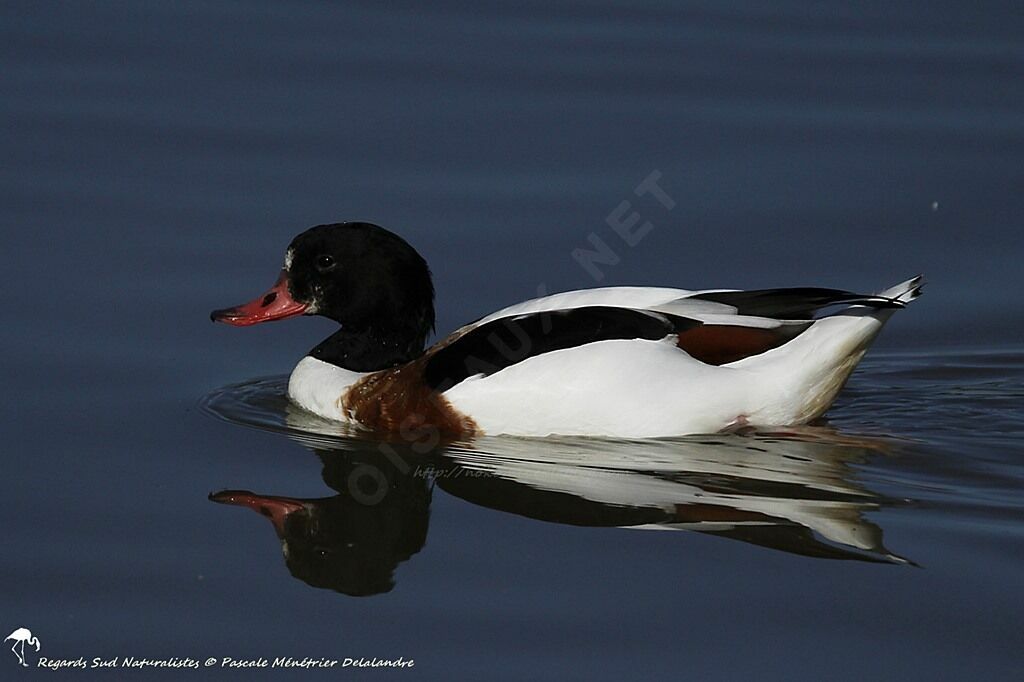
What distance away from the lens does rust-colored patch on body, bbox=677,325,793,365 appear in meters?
7.43

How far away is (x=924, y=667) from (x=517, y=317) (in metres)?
2.85

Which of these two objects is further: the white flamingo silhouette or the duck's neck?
the duck's neck

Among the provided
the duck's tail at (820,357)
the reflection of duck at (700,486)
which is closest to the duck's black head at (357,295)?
the reflection of duck at (700,486)

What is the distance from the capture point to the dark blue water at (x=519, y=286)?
5617mm

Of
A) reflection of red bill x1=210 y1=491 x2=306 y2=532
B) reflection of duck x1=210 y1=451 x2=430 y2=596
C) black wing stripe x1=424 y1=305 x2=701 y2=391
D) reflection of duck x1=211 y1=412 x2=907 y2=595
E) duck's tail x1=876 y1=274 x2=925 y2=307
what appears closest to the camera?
reflection of duck x1=210 y1=451 x2=430 y2=596

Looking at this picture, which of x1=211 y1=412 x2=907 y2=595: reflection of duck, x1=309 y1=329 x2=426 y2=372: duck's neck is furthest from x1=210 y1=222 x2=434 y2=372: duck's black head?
x1=211 y1=412 x2=907 y2=595: reflection of duck

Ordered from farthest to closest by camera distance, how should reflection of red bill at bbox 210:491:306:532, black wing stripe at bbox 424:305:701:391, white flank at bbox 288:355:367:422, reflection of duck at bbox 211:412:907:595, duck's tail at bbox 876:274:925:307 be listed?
white flank at bbox 288:355:367:422 < black wing stripe at bbox 424:305:701:391 < duck's tail at bbox 876:274:925:307 < reflection of red bill at bbox 210:491:306:532 < reflection of duck at bbox 211:412:907:595

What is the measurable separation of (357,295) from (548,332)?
1.03 meters

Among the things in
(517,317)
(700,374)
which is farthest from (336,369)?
(700,374)

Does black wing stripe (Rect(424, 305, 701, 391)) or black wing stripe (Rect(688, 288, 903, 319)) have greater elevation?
black wing stripe (Rect(688, 288, 903, 319))

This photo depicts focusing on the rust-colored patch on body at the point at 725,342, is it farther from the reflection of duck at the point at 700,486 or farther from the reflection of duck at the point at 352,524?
the reflection of duck at the point at 352,524

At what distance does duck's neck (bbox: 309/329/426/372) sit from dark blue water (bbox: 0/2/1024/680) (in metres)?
0.36

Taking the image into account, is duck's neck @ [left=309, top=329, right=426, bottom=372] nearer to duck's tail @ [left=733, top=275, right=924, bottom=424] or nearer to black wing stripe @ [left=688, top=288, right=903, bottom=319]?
black wing stripe @ [left=688, top=288, right=903, bottom=319]

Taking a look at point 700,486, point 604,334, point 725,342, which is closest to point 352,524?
point 700,486
